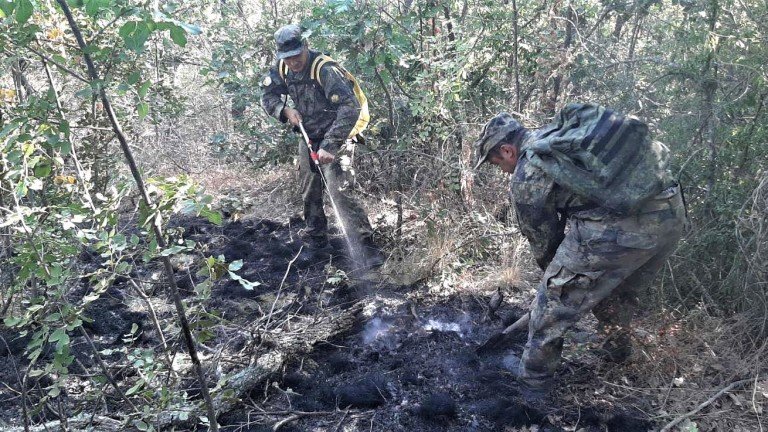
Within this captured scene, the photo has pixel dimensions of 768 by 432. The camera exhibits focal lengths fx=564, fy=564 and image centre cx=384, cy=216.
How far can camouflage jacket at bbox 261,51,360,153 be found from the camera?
4.70m

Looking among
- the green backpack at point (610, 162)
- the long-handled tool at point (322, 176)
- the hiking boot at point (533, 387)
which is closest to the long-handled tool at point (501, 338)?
the hiking boot at point (533, 387)

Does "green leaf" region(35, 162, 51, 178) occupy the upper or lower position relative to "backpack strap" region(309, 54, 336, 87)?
lower

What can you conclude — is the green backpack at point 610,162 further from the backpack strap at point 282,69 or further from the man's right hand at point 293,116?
the backpack strap at point 282,69

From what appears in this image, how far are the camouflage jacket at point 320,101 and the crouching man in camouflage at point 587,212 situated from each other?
5.93 feet

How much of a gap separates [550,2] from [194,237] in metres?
3.85

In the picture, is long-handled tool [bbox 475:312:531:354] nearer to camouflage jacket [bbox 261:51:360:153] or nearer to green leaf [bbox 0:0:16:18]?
camouflage jacket [bbox 261:51:360:153]

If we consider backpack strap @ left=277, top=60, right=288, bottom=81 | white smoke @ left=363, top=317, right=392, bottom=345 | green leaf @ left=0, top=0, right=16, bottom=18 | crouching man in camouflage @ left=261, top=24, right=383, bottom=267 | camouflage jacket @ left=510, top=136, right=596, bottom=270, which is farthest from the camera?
backpack strap @ left=277, top=60, right=288, bottom=81

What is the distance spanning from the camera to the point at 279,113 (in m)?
5.09

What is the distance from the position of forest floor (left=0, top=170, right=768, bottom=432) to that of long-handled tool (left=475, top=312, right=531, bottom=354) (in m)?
0.06

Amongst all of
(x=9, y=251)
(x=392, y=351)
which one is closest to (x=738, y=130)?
(x=392, y=351)

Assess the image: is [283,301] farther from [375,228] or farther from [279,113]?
[279,113]

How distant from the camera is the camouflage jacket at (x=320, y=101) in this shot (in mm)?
4699

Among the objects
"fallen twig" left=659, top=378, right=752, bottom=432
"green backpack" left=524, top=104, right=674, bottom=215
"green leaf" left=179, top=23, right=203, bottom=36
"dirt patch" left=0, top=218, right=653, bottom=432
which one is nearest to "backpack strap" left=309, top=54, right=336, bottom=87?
"dirt patch" left=0, top=218, right=653, bottom=432

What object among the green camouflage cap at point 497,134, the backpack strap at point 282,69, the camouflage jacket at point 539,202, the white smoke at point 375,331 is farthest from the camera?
the backpack strap at point 282,69
